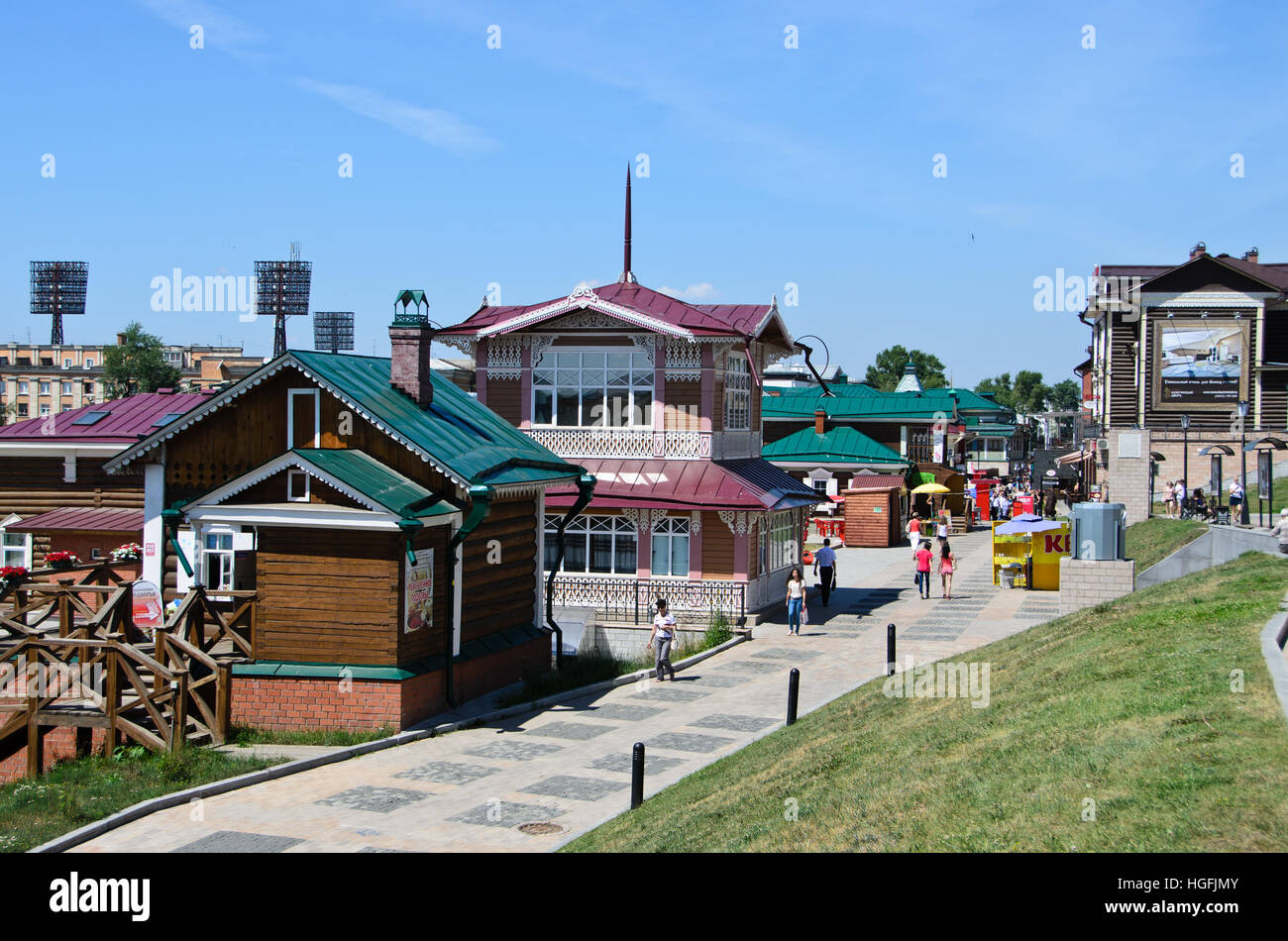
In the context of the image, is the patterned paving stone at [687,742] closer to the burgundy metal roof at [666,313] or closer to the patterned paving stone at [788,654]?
the patterned paving stone at [788,654]

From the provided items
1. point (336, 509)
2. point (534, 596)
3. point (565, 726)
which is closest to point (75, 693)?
point (336, 509)

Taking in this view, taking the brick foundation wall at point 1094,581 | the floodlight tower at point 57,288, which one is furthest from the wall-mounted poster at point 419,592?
the floodlight tower at point 57,288

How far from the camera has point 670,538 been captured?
30.6m

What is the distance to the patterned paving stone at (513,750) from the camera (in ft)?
60.2

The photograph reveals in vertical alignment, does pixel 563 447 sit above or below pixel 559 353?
below

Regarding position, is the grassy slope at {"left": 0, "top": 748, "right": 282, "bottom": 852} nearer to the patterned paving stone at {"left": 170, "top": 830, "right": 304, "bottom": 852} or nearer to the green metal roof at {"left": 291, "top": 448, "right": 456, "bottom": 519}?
the patterned paving stone at {"left": 170, "top": 830, "right": 304, "bottom": 852}

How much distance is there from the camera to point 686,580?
99.7 feet

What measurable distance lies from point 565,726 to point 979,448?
94.3 m

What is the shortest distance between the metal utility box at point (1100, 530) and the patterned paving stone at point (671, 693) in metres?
8.91

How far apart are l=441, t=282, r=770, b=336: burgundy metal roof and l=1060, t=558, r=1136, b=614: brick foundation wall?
9.74 meters

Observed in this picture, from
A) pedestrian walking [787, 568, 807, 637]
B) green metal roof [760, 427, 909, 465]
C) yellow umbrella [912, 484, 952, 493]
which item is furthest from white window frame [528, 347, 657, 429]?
green metal roof [760, 427, 909, 465]
